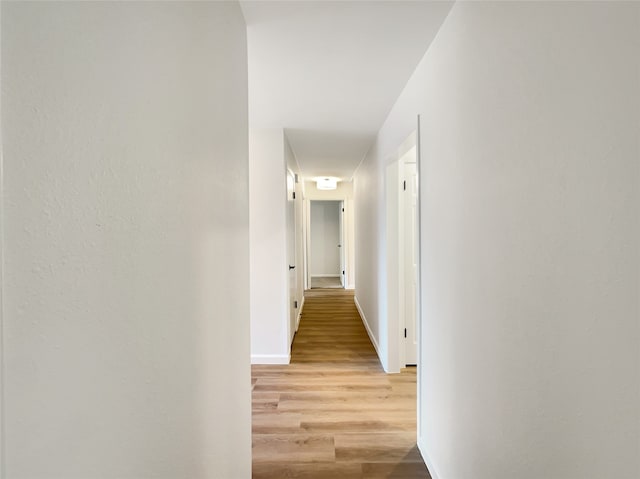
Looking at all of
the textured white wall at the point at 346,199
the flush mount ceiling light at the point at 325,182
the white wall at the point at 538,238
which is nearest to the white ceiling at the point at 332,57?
the white wall at the point at 538,238

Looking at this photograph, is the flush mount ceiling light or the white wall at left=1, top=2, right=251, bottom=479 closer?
the white wall at left=1, top=2, right=251, bottom=479

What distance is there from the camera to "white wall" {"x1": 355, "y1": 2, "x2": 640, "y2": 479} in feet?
2.09

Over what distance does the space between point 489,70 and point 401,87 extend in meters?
1.15

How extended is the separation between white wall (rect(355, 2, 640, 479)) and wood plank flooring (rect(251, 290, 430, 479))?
542 millimetres

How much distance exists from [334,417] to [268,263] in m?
1.52

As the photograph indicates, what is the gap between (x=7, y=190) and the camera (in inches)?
15.1

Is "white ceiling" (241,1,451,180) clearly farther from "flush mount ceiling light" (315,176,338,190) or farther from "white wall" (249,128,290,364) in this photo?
"flush mount ceiling light" (315,176,338,190)

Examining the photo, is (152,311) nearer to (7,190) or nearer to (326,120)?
(7,190)

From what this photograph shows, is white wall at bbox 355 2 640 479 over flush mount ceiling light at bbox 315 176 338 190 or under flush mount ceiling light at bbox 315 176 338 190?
under

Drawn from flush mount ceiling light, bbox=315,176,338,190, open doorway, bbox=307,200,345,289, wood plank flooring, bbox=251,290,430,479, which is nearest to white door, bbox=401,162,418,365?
wood plank flooring, bbox=251,290,430,479

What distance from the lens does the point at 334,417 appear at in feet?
7.66

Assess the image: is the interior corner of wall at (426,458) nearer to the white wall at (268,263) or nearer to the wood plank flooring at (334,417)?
the wood plank flooring at (334,417)

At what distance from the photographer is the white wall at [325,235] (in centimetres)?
902

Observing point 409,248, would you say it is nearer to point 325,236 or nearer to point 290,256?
point 290,256
